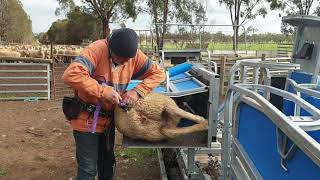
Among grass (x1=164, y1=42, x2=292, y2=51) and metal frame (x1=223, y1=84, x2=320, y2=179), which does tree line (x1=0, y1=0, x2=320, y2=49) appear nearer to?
grass (x1=164, y1=42, x2=292, y2=51)

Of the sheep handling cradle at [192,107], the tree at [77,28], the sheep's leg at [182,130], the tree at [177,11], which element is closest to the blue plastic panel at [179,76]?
the sheep handling cradle at [192,107]

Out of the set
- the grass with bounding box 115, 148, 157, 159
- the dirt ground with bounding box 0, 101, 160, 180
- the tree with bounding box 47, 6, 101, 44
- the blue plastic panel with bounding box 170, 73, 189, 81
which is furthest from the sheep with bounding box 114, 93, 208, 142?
the tree with bounding box 47, 6, 101, 44

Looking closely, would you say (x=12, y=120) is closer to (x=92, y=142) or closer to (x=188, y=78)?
(x=188, y=78)

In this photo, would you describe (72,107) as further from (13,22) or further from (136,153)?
(13,22)

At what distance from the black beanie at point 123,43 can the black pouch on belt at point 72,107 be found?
0.56 m

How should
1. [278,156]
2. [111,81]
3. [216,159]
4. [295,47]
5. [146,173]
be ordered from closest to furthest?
[278,156]
[111,81]
[216,159]
[146,173]
[295,47]

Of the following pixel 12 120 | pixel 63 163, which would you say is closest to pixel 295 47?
pixel 63 163

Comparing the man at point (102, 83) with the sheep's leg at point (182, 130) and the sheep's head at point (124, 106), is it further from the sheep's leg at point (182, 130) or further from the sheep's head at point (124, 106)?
the sheep's leg at point (182, 130)

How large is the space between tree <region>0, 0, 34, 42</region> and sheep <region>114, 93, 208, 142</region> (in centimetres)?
5923

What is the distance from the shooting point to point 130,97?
384 centimetres

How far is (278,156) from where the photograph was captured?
235 cm

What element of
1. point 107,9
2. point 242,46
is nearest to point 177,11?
point 107,9

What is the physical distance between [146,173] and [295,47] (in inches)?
112

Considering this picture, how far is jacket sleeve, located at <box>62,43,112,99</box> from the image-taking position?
3.57 metres
